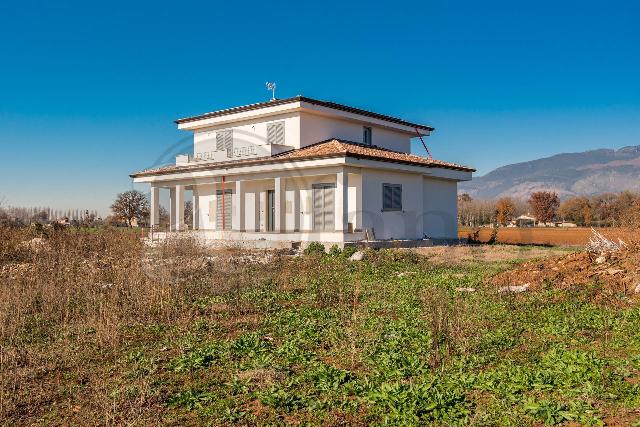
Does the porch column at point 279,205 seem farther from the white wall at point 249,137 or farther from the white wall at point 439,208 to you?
the white wall at point 439,208

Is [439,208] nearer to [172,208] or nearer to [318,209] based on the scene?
[318,209]

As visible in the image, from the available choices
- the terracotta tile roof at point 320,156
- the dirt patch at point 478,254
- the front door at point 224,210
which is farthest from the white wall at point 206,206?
the dirt patch at point 478,254

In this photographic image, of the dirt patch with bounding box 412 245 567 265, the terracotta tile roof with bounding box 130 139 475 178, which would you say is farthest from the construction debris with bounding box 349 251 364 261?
the terracotta tile roof with bounding box 130 139 475 178

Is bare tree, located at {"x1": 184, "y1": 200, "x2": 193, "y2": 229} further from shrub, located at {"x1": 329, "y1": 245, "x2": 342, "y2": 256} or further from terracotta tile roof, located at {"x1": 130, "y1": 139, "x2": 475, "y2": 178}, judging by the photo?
shrub, located at {"x1": 329, "y1": 245, "x2": 342, "y2": 256}

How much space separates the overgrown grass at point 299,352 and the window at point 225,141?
16.1 meters

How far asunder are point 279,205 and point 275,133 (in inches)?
165

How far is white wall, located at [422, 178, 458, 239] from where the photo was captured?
2775cm

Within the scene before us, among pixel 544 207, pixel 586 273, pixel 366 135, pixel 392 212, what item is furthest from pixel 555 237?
pixel 544 207

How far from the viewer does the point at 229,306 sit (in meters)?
10.1

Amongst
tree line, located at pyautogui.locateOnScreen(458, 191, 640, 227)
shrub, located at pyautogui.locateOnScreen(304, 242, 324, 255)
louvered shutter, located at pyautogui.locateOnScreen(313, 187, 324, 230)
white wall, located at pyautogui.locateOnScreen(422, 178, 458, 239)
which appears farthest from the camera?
tree line, located at pyautogui.locateOnScreen(458, 191, 640, 227)

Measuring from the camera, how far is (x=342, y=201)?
2177cm

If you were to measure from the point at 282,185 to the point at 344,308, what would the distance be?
52.2ft

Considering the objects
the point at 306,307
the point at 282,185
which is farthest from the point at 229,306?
the point at 282,185

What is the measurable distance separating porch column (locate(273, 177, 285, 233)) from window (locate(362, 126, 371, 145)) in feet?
19.4
